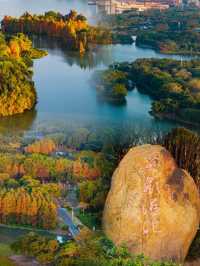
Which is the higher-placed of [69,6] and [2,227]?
[69,6]

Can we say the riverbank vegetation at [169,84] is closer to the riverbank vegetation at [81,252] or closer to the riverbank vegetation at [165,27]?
the riverbank vegetation at [165,27]

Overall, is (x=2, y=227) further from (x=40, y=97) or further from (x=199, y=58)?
(x=199, y=58)

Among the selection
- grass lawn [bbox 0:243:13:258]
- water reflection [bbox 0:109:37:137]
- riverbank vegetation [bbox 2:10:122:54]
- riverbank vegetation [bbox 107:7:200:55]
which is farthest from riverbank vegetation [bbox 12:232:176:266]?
riverbank vegetation [bbox 2:10:122:54]

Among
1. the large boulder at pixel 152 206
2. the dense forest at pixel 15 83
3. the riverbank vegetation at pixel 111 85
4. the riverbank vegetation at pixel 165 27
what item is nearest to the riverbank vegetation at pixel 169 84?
the riverbank vegetation at pixel 111 85

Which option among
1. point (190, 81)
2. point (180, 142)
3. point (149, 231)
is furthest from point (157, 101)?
point (149, 231)

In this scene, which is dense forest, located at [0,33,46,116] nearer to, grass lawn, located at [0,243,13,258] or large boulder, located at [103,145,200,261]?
grass lawn, located at [0,243,13,258]

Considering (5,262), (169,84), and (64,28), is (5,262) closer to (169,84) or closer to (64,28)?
(169,84)

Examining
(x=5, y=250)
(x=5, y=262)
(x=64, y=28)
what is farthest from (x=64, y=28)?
(x=5, y=262)
